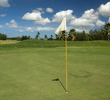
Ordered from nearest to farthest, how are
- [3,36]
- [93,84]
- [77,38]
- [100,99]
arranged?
[100,99] < [93,84] < [77,38] < [3,36]

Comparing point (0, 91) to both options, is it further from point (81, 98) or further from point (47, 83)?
point (81, 98)

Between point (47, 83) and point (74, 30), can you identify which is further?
point (74, 30)

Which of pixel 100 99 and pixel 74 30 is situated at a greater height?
pixel 74 30

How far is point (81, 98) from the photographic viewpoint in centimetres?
395

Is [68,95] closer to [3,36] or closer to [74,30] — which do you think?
[74,30]

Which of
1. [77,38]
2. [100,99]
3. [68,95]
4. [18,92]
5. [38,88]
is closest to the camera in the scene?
[100,99]

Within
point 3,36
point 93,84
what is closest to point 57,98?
point 93,84

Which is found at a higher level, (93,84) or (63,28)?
(63,28)

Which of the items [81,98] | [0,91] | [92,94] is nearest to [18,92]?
[0,91]

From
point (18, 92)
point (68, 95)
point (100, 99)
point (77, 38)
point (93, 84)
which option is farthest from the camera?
point (77, 38)

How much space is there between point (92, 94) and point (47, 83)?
192 cm

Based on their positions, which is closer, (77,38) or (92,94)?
(92,94)

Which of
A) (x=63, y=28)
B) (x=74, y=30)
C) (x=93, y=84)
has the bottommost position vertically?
(x=93, y=84)

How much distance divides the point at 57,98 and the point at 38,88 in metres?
1.13
